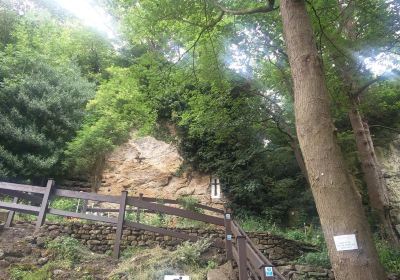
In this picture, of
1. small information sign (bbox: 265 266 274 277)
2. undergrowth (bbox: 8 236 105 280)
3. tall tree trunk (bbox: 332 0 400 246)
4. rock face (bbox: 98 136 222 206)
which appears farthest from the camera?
rock face (bbox: 98 136 222 206)

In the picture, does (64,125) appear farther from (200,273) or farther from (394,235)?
(394,235)

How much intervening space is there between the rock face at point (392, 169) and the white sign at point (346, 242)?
12750 millimetres

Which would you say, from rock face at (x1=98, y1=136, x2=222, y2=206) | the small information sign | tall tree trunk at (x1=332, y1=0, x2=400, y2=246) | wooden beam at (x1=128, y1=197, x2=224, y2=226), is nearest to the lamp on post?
rock face at (x1=98, y1=136, x2=222, y2=206)

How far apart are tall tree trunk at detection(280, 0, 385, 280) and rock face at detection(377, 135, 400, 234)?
493 inches

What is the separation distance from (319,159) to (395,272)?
17.6ft

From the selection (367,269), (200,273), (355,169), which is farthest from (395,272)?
(355,169)

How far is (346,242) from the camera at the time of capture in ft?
9.40

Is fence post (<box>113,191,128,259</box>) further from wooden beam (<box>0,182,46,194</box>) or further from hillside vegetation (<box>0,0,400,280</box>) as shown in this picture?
hillside vegetation (<box>0,0,400,280</box>)

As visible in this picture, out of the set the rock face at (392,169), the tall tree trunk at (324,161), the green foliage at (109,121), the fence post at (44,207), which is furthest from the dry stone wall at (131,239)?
the rock face at (392,169)

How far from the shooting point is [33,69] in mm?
14680

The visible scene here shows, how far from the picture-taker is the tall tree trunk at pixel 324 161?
283 cm

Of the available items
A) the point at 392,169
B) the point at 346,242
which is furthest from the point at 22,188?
the point at 392,169

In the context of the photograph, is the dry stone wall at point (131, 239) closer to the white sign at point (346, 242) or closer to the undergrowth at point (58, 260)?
the undergrowth at point (58, 260)

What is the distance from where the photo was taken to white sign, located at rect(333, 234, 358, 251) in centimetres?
284
